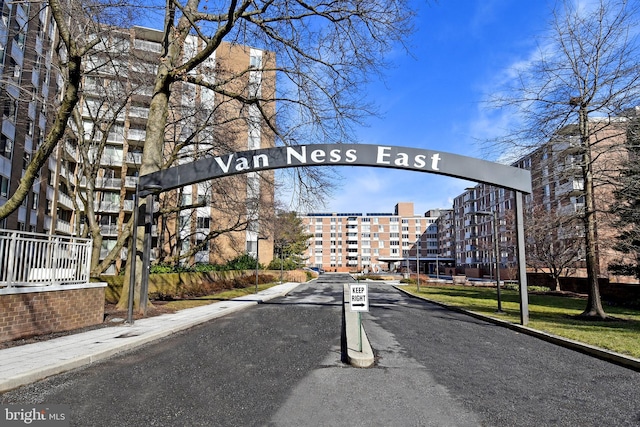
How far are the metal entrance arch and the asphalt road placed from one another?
15.9 feet

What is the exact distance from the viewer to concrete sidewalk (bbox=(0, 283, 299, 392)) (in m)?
5.65

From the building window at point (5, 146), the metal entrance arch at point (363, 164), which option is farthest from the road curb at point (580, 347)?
the building window at point (5, 146)

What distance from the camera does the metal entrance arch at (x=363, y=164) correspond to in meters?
12.0

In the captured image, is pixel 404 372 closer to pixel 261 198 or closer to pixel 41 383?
pixel 41 383

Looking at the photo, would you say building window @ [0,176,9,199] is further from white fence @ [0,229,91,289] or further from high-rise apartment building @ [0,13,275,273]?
white fence @ [0,229,91,289]

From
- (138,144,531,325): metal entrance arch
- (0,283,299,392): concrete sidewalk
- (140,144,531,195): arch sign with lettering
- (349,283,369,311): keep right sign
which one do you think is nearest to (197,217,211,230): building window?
(138,144,531,325): metal entrance arch

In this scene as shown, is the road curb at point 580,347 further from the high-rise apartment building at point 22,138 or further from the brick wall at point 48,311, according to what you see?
the high-rise apartment building at point 22,138

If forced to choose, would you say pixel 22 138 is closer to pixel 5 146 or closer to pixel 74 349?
pixel 5 146

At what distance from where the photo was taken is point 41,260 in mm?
9141

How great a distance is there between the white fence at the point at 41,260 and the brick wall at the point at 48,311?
319 millimetres

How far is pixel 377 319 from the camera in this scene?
→ 45.2ft

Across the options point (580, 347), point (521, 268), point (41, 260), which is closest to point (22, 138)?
point (41, 260)

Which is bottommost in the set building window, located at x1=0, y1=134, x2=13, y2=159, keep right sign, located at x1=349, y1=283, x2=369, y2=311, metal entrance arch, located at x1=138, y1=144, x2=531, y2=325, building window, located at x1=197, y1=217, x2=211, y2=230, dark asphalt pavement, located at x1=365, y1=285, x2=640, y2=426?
dark asphalt pavement, located at x1=365, y1=285, x2=640, y2=426

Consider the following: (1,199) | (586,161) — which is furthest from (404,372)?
(1,199)
